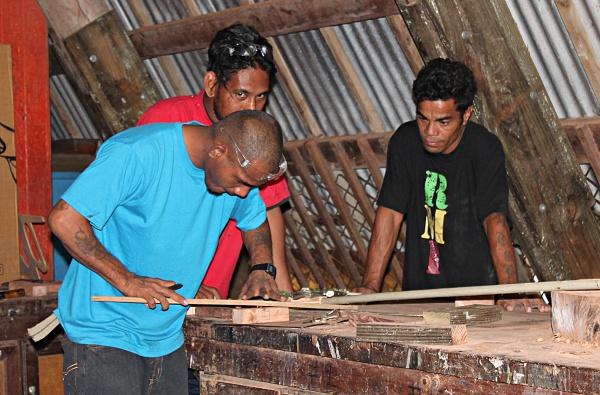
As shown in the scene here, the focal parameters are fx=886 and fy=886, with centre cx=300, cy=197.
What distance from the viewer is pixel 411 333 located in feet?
9.52

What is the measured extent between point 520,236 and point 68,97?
15.7 ft

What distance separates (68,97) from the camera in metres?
8.25

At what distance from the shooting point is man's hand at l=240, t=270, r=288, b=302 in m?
3.70

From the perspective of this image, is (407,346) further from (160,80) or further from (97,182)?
(160,80)

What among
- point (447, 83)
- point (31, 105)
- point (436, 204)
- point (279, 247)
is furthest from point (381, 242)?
point (31, 105)

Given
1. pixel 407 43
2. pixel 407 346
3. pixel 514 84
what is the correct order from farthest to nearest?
pixel 407 43
pixel 514 84
pixel 407 346

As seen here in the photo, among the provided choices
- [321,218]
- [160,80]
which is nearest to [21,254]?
[160,80]

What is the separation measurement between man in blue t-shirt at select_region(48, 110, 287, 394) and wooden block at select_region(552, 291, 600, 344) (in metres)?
1.08

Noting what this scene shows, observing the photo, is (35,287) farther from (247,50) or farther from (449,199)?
(449,199)

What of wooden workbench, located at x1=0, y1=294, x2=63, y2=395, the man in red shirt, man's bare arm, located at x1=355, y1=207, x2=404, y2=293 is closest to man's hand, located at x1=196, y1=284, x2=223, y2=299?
the man in red shirt

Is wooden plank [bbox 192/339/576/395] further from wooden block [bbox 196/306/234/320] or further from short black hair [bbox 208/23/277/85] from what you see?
short black hair [bbox 208/23/277/85]

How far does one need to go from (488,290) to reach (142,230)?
1.27 metres

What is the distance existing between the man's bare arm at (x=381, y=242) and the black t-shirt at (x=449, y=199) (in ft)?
0.17

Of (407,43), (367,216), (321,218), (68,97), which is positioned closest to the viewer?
(407,43)
